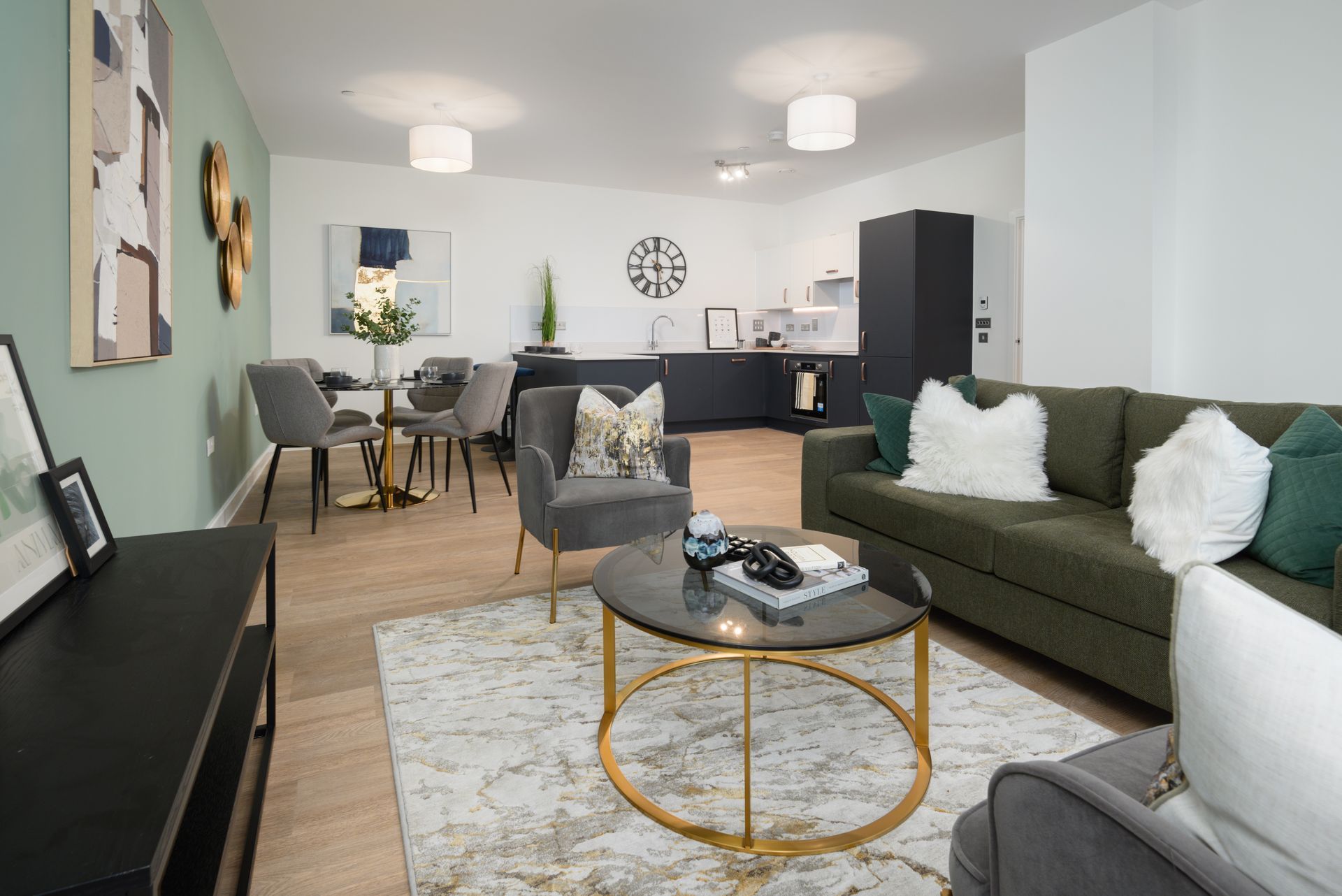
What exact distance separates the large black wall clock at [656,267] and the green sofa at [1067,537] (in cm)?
536

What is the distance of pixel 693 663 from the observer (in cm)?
239

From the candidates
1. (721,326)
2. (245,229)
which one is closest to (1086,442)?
(245,229)

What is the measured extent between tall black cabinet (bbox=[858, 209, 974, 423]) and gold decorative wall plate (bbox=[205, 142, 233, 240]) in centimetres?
465

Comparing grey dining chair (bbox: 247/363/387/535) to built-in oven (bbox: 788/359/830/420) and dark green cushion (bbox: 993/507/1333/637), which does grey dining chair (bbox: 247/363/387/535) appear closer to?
dark green cushion (bbox: 993/507/1333/637)

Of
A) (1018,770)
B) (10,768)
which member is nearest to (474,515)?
(10,768)

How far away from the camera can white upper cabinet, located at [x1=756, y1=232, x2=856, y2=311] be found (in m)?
7.53

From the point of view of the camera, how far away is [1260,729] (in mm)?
572

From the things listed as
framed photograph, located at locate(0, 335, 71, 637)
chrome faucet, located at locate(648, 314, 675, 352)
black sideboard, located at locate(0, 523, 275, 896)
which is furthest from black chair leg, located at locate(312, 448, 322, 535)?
chrome faucet, located at locate(648, 314, 675, 352)

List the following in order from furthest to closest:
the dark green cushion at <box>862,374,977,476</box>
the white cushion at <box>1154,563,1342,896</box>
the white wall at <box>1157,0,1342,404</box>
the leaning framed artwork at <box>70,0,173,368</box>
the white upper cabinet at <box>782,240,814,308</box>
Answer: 1. the white upper cabinet at <box>782,240,814,308</box>
2. the white wall at <box>1157,0,1342,404</box>
3. the dark green cushion at <box>862,374,977,476</box>
4. the leaning framed artwork at <box>70,0,173,368</box>
5. the white cushion at <box>1154,563,1342,896</box>

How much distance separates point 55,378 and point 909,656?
8.11 feet

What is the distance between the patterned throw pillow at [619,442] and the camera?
315 centimetres

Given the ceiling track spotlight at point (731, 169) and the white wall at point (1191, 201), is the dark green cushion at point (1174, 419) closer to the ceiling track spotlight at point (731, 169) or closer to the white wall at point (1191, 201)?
the white wall at point (1191, 201)

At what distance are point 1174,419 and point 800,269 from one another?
593cm

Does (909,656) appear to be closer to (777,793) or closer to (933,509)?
(933,509)
